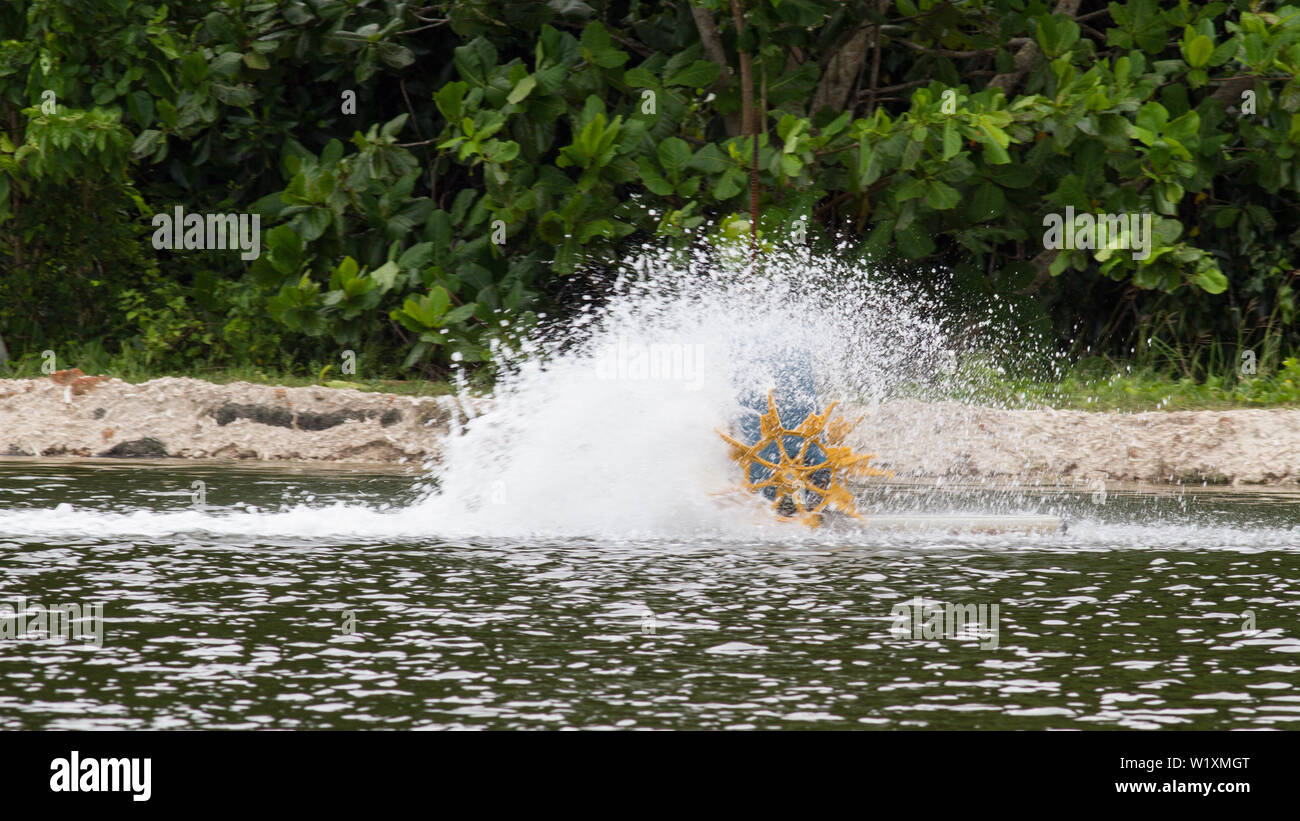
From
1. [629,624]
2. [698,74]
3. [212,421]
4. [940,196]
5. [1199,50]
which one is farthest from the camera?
[698,74]

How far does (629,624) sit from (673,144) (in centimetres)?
865

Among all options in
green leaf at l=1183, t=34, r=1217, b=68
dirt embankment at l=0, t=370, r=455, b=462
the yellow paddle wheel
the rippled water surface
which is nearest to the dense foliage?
green leaf at l=1183, t=34, r=1217, b=68

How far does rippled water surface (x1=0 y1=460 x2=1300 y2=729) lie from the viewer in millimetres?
6035

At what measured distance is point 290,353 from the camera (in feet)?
62.8

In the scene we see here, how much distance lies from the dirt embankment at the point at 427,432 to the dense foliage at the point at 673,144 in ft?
2.74

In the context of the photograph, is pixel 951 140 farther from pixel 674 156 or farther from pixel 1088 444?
pixel 1088 444

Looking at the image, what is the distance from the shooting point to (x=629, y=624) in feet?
24.8

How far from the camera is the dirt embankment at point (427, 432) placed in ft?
46.1

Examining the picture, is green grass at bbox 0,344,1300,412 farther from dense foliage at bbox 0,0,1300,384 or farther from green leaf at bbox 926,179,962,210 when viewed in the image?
green leaf at bbox 926,179,962,210

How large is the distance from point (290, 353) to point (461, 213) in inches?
128

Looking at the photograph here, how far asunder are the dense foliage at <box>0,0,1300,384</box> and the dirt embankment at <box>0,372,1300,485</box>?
2.74 feet

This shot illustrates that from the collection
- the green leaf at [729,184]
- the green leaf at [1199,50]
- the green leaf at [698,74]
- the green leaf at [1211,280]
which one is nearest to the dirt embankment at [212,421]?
the green leaf at [729,184]

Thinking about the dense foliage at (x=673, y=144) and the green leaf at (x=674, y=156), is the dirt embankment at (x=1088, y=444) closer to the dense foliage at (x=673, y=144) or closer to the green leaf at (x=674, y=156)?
A: the dense foliage at (x=673, y=144)

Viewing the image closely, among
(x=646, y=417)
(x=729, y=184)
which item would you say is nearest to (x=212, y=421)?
(x=729, y=184)
